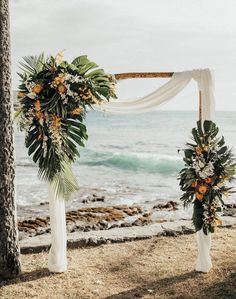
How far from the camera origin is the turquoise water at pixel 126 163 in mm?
13935

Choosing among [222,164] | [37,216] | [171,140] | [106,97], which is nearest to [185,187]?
[222,164]

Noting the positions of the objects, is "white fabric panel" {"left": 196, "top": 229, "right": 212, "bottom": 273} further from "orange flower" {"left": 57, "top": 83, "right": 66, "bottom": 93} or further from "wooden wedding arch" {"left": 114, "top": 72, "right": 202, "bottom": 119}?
"orange flower" {"left": 57, "top": 83, "right": 66, "bottom": 93}

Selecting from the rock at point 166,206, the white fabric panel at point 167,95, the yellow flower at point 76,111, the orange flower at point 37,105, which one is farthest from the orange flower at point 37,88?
the rock at point 166,206

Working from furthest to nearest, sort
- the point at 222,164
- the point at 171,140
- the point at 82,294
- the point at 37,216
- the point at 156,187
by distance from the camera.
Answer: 1. the point at 171,140
2. the point at 156,187
3. the point at 37,216
4. the point at 222,164
5. the point at 82,294

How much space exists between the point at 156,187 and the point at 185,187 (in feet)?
33.9

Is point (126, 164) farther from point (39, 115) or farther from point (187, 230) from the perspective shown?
point (39, 115)

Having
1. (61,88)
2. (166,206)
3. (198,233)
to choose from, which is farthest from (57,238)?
(166,206)

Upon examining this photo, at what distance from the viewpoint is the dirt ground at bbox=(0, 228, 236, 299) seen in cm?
500

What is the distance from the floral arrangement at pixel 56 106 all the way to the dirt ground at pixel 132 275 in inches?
39.7

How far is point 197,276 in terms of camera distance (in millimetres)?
5414

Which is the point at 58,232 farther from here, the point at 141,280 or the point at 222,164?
the point at 222,164

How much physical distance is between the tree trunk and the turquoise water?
1.16 meters

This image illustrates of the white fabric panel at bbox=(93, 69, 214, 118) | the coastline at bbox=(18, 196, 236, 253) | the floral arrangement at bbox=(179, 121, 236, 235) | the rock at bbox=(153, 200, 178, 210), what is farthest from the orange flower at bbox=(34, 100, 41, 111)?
the rock at bbox=(153, 200, 178, 210)

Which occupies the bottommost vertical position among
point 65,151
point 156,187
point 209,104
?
point 156,187
